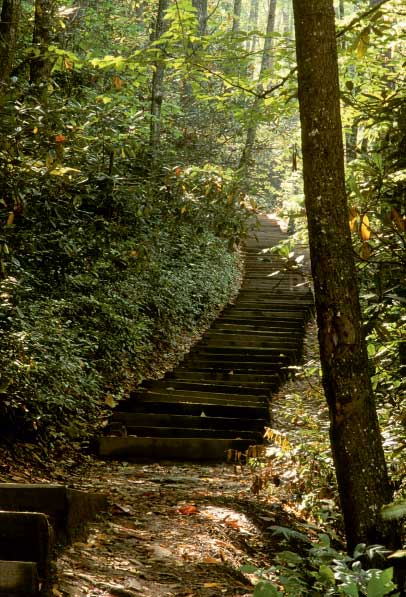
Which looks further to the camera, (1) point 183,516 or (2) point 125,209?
(2) point 125,209

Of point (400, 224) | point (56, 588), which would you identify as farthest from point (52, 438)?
point (400, 224)

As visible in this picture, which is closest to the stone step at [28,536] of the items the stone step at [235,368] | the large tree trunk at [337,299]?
the large tree trunk at [337,299]

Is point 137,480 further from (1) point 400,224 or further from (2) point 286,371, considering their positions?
(2) point 286,371

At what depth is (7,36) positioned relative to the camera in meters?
6.82

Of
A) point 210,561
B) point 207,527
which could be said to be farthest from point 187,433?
point 210,561

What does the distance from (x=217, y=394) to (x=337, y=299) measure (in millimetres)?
6294

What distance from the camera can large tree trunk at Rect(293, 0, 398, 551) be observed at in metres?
4.00

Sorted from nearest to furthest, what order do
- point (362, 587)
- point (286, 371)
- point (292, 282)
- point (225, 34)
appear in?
point (362, 587), point (225, 34), point (286, 371), point (292, 282)

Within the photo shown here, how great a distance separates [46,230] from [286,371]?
17.9 ft

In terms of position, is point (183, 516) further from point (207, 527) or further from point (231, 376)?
point (231, 376)

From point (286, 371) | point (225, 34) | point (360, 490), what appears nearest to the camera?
point (360, 490)

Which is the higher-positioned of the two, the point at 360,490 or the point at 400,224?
the point at 400,224

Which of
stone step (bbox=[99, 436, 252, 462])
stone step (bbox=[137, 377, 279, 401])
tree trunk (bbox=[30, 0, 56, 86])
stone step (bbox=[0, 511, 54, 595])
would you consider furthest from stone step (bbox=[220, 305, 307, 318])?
stone step (bbox=[0, 511, 54, 595])

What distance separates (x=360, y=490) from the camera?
4012 mm
